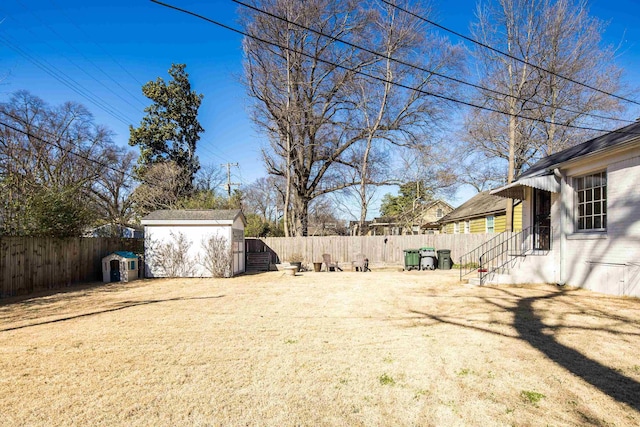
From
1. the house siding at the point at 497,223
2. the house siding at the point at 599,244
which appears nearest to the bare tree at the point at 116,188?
the house siding at the point at 497,223

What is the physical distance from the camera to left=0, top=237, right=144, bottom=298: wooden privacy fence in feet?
30.3

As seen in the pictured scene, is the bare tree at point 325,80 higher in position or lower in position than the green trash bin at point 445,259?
higher

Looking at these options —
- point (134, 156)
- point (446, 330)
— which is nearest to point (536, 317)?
point (446, 330)

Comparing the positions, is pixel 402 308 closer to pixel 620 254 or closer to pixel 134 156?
pixel 620 254

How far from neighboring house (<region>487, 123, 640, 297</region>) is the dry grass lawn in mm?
1340

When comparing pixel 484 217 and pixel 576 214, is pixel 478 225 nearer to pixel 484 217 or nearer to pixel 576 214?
pixel 484 217

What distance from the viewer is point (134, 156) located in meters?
29.2

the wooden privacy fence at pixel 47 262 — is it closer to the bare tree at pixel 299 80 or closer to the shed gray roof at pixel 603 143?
the bare tree at pixel 299 80

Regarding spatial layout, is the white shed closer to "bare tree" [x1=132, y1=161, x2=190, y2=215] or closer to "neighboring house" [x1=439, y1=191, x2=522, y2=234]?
"bare tree" [x1=132, y1=161, x2=190, y2=215]

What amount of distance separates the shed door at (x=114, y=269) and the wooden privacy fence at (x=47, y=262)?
0.52m

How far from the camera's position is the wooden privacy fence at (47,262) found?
9.23 m

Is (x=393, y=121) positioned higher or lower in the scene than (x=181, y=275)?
higher

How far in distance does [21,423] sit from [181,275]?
11.6 meters

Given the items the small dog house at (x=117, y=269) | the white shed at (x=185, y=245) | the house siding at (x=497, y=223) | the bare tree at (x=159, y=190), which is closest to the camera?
the small dog house at (x=117, y=269)
